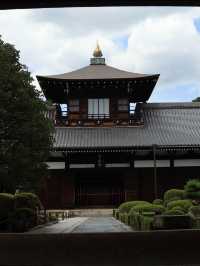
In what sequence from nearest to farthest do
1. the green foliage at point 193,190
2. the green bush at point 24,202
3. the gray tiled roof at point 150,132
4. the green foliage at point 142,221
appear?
the green foliage at point 142,221 → the green bush at point 24,202 → the green foliage at point 193,190 → the gray tiled roof at point 150,132

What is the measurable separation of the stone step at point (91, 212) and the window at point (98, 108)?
10.1 metres

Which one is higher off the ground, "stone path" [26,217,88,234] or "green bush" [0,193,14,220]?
"green bush" [0,193,14,220]

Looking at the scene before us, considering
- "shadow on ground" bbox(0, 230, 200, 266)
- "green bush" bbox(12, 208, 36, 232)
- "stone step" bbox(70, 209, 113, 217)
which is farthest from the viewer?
"stone step" bbox(70, 209, 113, 217)

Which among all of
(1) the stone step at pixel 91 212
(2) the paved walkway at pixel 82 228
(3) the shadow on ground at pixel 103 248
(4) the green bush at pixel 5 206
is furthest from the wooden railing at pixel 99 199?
(3) the shadow on ground at pixel 103 248

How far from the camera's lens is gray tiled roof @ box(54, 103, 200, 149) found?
41594 millimetres

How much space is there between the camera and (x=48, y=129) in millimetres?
21188

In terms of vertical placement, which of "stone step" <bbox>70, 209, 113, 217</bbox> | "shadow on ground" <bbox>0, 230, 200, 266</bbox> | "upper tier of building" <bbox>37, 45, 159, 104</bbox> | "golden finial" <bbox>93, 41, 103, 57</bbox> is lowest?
"shadow on ground" <bbox>0, 230, 200, 266</bbox>

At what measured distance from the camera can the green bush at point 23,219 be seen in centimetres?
2191

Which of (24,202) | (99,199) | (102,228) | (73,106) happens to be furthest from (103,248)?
(73,106)

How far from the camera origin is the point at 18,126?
19.9m
